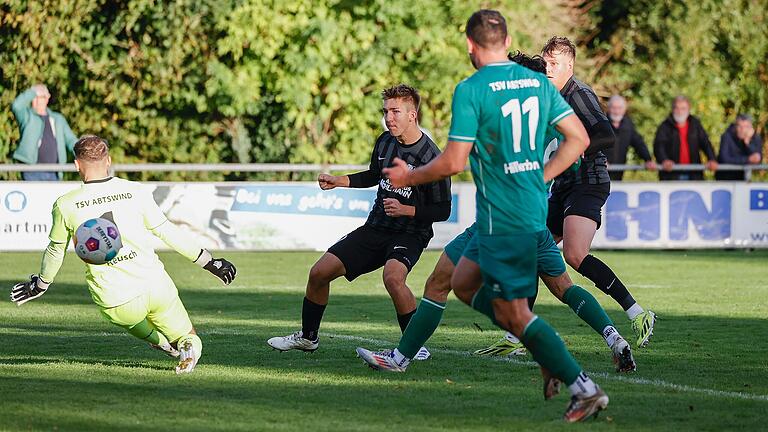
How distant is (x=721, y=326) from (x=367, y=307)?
3163mm

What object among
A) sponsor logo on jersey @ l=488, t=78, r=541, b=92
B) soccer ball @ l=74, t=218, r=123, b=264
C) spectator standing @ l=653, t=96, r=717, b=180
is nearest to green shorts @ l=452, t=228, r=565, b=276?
sponsor logo on jersey @ l=488, t=78, r=541, b=92

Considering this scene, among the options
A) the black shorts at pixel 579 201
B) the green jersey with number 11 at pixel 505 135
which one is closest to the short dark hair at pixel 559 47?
the black shorts at pixel 579 201

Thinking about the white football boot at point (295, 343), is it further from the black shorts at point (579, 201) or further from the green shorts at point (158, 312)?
the black shorts at point (579, 201)

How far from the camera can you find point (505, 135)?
258 inches

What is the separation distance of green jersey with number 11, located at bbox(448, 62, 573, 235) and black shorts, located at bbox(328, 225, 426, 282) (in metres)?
2.28

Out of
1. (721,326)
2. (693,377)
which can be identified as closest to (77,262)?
(721,326)

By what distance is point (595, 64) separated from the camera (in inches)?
1185

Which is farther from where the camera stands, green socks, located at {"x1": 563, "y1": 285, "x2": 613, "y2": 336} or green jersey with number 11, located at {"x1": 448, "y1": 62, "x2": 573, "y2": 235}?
green socks, located at {"x1": 563, "y1": 285, "x2": 613, "y2": 336}

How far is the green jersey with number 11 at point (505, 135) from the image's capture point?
21.4 ft

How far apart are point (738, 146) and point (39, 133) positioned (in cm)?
1006

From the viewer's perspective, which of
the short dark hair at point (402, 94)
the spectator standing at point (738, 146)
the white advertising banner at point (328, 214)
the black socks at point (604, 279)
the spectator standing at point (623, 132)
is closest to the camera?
the short dark hair at point (402, 94)

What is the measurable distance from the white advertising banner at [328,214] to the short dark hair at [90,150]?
968cm

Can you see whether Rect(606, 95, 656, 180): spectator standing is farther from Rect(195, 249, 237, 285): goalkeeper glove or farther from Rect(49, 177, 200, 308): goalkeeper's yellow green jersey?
Rect(49, 177, 200, 308): goalkeeper's yellow green jersey

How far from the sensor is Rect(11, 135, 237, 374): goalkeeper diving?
793 centimetres
